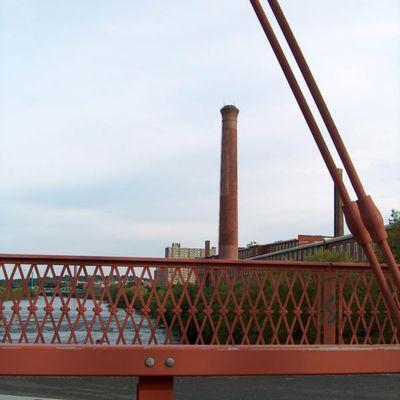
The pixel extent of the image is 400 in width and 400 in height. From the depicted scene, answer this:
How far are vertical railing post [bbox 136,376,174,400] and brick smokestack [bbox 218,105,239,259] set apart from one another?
35076 millimetres

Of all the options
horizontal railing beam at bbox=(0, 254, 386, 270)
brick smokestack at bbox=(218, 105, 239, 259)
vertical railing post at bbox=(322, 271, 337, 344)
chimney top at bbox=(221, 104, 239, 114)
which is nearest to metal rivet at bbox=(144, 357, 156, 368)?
horizontal railing beam at bbox=(0, 254, 386, 270)

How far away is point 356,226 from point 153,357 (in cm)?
133

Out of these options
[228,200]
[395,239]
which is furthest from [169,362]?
[228,200]

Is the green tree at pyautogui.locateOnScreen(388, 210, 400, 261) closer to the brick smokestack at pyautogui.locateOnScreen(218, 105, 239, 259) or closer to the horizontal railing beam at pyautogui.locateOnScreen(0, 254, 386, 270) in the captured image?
the brick smokestack at pyautogui.locateOnScreen(218, 105, 239, 259)

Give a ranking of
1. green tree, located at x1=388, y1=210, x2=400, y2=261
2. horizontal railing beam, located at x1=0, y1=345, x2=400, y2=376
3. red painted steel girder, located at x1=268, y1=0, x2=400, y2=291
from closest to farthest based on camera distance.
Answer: red painted steel girder, located at x1=268, y1=0, x2=400, y2=291 < horizontal railing beam, located at x1=0, y1=345, x2=400, y2=376 < green tree, located at x1=388, y1=210, x2=400, y2=261

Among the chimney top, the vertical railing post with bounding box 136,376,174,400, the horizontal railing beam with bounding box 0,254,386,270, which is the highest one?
the chimney top

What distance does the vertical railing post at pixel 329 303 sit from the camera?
575 cm

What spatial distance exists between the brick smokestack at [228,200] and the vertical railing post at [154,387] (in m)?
35.1

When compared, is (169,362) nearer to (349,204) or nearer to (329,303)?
(349,204)

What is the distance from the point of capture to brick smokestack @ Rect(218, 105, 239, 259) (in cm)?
3809

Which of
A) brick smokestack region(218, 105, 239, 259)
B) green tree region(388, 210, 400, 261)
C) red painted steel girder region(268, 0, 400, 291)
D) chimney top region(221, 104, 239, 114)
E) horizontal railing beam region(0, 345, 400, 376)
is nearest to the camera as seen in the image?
red painted steel girder region(268, 0, 400, 291)

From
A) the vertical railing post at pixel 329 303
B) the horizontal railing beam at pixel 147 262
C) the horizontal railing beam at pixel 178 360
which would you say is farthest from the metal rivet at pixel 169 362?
the vertical railing post at pixel 329 303

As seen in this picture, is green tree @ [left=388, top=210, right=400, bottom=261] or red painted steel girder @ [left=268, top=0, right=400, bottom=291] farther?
green tree @ [left=388, top=210, right=400, bottom=261]

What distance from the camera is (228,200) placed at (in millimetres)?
38438
